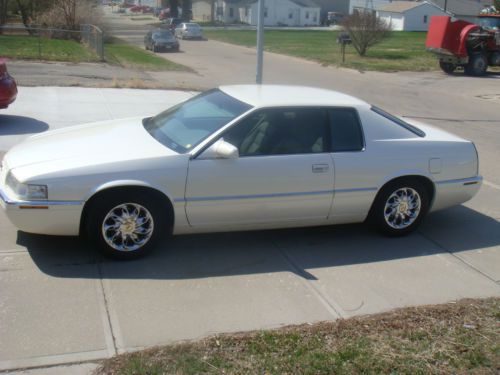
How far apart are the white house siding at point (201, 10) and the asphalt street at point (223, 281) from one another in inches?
3645

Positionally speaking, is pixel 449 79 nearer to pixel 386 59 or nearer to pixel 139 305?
pixel 386 59

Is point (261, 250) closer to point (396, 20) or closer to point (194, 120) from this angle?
point (194, 120)

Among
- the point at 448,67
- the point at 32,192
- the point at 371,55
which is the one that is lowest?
the point at 371,55

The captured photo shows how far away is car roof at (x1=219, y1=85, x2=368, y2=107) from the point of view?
5.99m

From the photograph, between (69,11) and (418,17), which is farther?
(418,17)

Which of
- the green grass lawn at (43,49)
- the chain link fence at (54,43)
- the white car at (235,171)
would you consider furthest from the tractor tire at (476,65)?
the white car at (235,171)

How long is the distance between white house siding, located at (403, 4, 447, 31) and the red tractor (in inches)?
1690

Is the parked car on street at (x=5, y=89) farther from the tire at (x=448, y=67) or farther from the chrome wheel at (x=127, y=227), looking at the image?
the tire at (x=448, y=67)

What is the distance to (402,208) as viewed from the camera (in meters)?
6.31

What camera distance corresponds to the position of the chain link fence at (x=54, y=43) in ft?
88.3

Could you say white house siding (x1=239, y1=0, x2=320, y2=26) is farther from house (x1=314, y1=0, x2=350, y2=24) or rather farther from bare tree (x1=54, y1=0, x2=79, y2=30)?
bare tree (x1=54, y1=0, x2=79, y2=30)

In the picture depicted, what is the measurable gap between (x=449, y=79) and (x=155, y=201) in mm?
23637

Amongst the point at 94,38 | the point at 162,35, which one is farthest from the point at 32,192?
the point at 162,35

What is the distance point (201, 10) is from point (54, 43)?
69526mm
